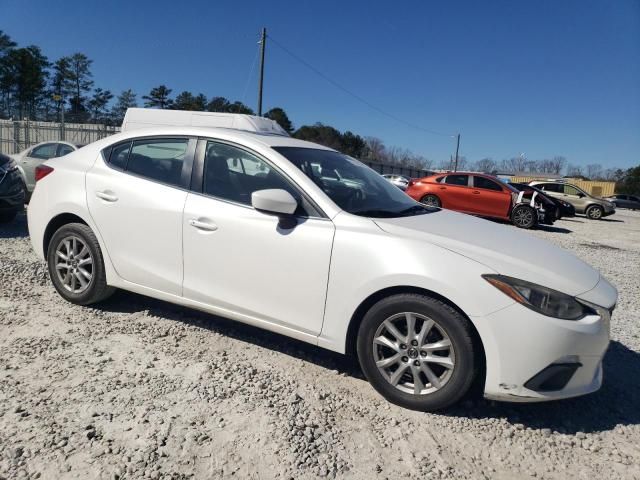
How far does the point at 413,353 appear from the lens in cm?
268

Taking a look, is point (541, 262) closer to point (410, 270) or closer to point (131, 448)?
point (410, 270)

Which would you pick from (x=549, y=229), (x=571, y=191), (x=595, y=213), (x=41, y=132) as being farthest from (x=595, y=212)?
(x=41, y=132)

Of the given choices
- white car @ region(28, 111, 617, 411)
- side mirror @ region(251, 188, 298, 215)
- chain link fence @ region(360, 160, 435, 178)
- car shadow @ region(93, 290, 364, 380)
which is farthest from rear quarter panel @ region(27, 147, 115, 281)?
chain link fence @ region(360, 160, 435, 178)

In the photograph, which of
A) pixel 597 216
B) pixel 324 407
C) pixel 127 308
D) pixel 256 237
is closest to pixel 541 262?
pixel 324 407

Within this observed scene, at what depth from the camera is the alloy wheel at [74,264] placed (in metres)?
3.83

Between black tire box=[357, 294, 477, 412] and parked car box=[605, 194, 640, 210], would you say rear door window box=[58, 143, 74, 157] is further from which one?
parked car box=[605, 194, 640, 210]

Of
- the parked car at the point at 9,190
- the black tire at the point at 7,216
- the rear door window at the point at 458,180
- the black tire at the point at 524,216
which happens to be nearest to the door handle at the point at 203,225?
the parked car at the point at 9,190

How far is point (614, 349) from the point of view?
12.9ft

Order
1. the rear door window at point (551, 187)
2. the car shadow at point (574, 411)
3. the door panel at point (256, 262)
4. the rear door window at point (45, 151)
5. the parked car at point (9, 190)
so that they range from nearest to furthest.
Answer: the car shadow at point (574, 411)
the door panel at point (256, 262)
the parked car at point (9, 190)
the rear door window at point (45, 151)
the rear door window at point (551, 187)

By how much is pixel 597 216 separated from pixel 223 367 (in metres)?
23.1

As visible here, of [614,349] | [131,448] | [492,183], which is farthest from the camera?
[492,183]

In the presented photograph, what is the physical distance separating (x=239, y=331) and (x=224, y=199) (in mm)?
1132

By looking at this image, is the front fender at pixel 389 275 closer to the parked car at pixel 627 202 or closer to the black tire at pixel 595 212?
the black tire at pixel 595 212

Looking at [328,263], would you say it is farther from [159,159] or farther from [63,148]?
[63,148]
